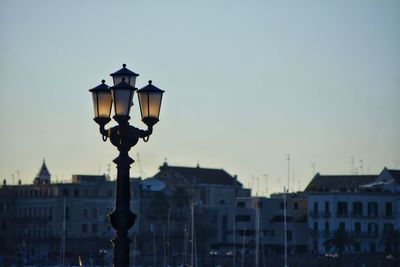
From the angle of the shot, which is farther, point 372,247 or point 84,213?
point 84,213

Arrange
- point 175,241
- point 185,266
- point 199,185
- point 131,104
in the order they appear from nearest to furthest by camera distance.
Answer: point 131,104 < point 185,266 < point 175,241 < point 199,185

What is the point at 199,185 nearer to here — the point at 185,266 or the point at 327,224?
the point at 327,224

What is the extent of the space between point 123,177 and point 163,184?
161 m

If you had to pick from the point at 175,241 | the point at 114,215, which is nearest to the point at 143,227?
the point at 175,241

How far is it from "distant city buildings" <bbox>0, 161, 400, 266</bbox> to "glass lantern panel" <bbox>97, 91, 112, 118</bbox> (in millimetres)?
132538

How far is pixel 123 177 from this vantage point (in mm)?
24047

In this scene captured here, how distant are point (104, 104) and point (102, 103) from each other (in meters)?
0.05

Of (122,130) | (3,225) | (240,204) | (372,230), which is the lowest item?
(122,130)

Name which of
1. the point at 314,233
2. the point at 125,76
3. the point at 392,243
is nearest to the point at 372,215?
the point at 314,233

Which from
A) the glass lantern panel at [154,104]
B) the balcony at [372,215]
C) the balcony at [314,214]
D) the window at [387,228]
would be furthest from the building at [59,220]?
the glass lantern panel at [154,104]

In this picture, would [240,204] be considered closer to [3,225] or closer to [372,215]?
[372,215]

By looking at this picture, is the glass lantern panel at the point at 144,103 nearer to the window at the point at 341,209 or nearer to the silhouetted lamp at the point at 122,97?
the silhouetted lamp at the point at 122,97

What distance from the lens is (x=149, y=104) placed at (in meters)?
24.1

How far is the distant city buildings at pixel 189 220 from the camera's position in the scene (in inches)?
6427
